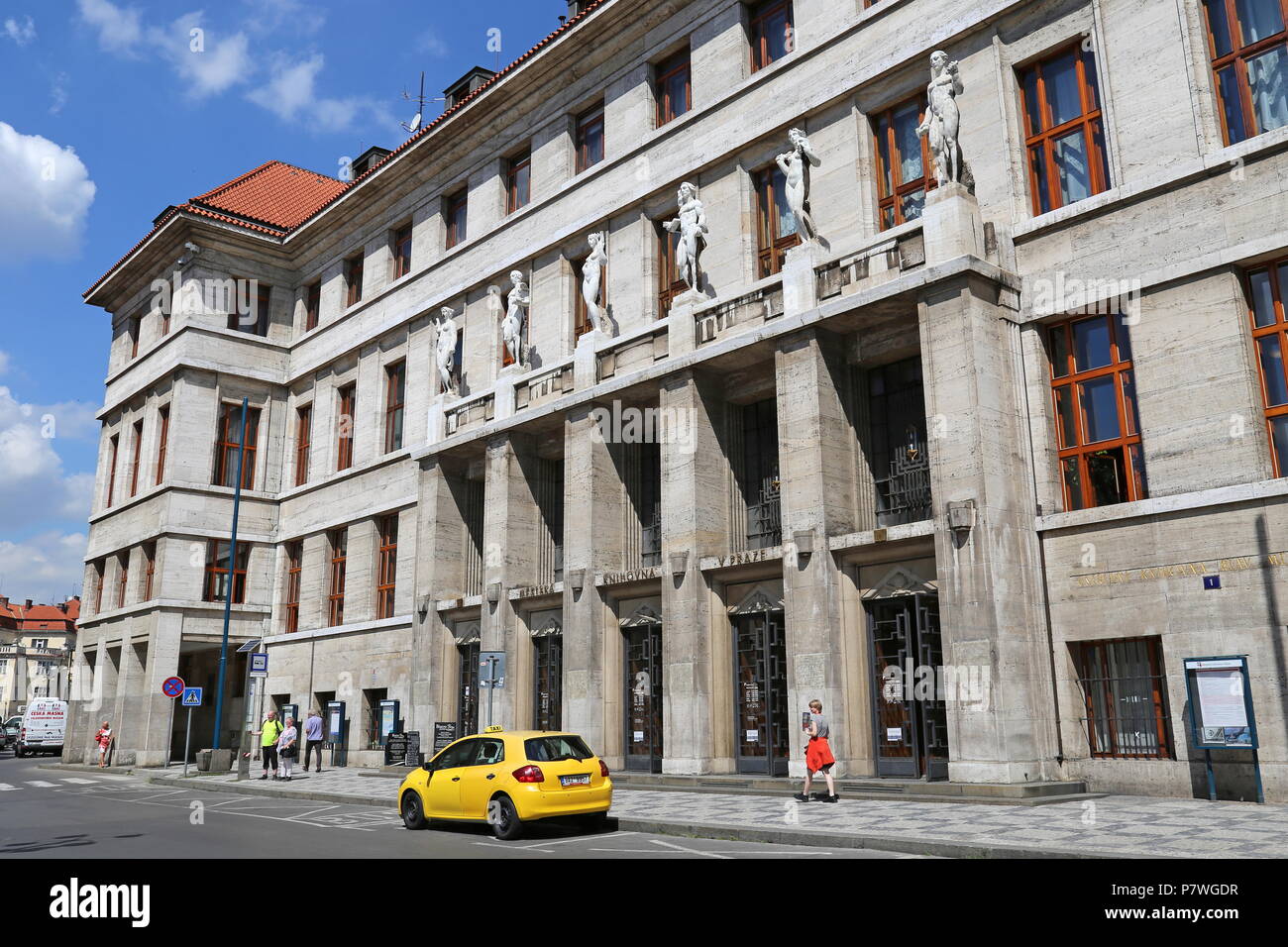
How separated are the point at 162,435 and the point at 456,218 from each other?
51.5 feet

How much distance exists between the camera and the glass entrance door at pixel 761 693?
20859 millimetres

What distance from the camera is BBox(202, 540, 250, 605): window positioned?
129 feet

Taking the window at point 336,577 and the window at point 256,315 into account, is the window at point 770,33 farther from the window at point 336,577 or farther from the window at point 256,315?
the window at point 256,315

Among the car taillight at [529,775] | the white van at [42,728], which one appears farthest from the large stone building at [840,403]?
the white van at [42,728]

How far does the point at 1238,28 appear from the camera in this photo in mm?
17438

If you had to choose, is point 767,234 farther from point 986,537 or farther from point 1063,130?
point 986,537

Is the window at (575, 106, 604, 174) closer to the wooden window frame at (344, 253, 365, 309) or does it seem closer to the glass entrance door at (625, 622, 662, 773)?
the wooden window frame at (344, 253, 365, 309)

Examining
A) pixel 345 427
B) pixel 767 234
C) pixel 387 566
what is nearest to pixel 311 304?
pixel 345 427

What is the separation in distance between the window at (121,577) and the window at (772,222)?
2996cm

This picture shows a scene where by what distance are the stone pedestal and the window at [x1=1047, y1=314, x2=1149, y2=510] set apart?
229 centimetres

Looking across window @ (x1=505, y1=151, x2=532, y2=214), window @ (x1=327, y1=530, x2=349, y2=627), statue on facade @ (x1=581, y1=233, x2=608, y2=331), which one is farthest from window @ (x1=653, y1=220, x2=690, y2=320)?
window @ (x1=327, y1=530, x2=349, y2=627)

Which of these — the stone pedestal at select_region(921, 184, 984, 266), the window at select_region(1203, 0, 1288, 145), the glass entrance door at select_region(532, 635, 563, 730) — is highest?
the window at select_region(1203, 0, 1288, 145)

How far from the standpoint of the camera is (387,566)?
115 feet
